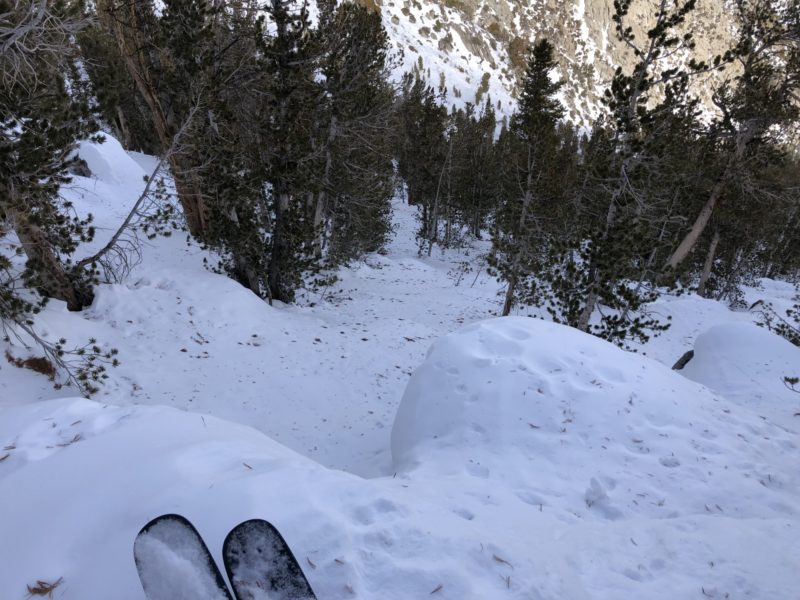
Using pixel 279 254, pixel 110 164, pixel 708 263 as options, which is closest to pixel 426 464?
pixel 279 254

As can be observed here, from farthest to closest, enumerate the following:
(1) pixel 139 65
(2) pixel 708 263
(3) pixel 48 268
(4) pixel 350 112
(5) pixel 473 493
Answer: (2) pixel 708 263 → (4) pixel 350 112 → (1) pixel 139 65 → (3) pixel 48 268 → (5) pixel 473 493

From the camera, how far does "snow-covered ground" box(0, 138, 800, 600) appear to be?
2.43 m

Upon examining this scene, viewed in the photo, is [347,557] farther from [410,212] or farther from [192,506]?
[410,212]

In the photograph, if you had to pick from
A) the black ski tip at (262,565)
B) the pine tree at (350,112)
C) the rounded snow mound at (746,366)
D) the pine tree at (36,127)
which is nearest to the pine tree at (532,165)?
the pine tree at (350,112)

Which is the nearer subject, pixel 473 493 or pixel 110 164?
pixel 473 493

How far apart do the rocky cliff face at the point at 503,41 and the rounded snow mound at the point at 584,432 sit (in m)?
74.7

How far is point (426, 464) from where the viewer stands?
163 inches

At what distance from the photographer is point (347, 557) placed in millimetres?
2318

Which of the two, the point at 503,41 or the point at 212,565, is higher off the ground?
the point at 503,41

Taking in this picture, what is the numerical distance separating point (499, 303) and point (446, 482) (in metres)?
15.2

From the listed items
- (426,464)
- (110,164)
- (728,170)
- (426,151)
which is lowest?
(426,464)

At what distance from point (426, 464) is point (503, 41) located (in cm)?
11989

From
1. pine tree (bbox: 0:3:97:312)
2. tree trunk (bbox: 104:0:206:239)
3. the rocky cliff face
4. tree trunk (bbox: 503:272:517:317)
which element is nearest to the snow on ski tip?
pine tree (bbox: 0:3:97:312)

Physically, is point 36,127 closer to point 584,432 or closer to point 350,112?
point 584,432
